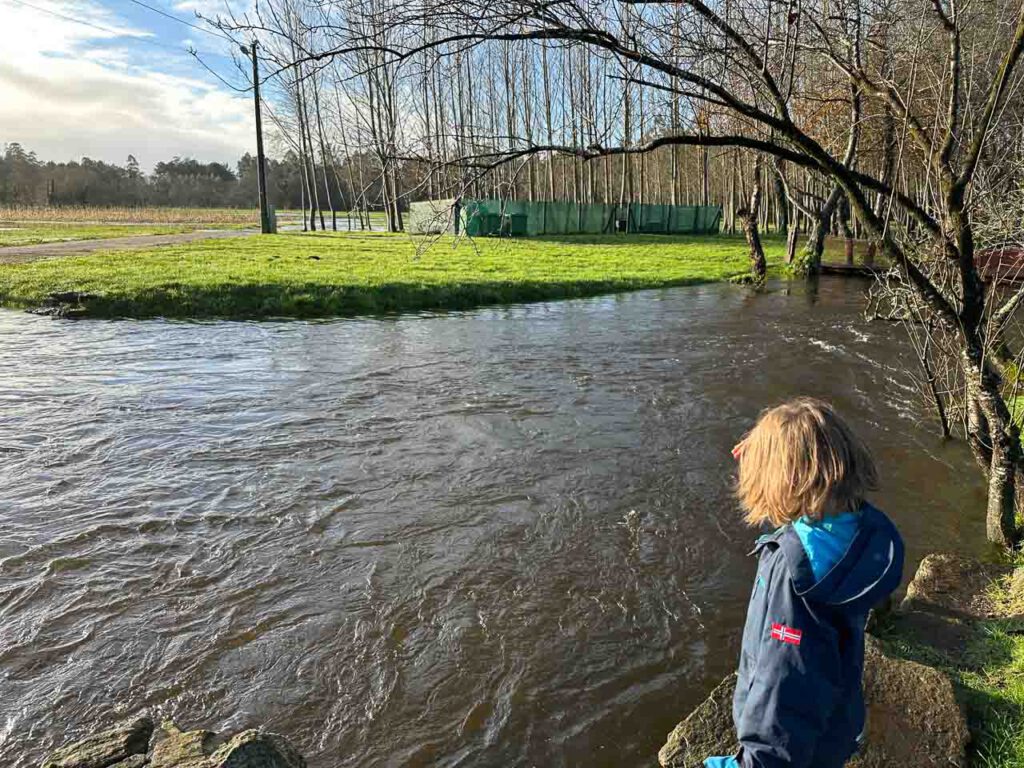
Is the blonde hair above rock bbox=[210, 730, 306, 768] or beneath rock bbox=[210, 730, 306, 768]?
above

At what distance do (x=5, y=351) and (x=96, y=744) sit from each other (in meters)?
9.96

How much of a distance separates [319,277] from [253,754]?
15456mm

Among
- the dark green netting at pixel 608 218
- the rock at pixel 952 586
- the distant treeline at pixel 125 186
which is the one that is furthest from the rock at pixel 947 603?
the distant treeline at pixel 125 186

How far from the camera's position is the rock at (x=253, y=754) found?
2348 millimetres

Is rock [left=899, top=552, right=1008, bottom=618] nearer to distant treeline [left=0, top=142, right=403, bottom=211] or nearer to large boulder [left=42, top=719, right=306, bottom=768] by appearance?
large boulder [left=42, top=719, right=306, bottom=768]

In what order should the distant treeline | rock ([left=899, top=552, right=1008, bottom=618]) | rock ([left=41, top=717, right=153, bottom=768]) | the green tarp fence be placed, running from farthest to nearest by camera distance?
the distant treeline, the green tarp fence, rock ([left=899, top=552, right=1008, bottom=618]), rock ([left=41, top=717, right=153, bottom=768])

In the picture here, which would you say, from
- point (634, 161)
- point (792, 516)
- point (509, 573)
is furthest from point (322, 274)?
point (634, 161)

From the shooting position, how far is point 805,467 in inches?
86.5

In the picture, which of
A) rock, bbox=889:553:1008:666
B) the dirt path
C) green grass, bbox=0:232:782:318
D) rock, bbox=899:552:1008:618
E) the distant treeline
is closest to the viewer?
rock, bbox=889:553:1008:666

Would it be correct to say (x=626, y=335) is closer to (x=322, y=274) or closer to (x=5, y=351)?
(x=322, y=274)

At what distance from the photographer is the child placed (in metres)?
2.06

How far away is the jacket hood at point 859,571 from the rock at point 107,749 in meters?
2.40

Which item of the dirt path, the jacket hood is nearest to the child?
the jacket hood

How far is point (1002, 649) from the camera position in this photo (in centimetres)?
349
